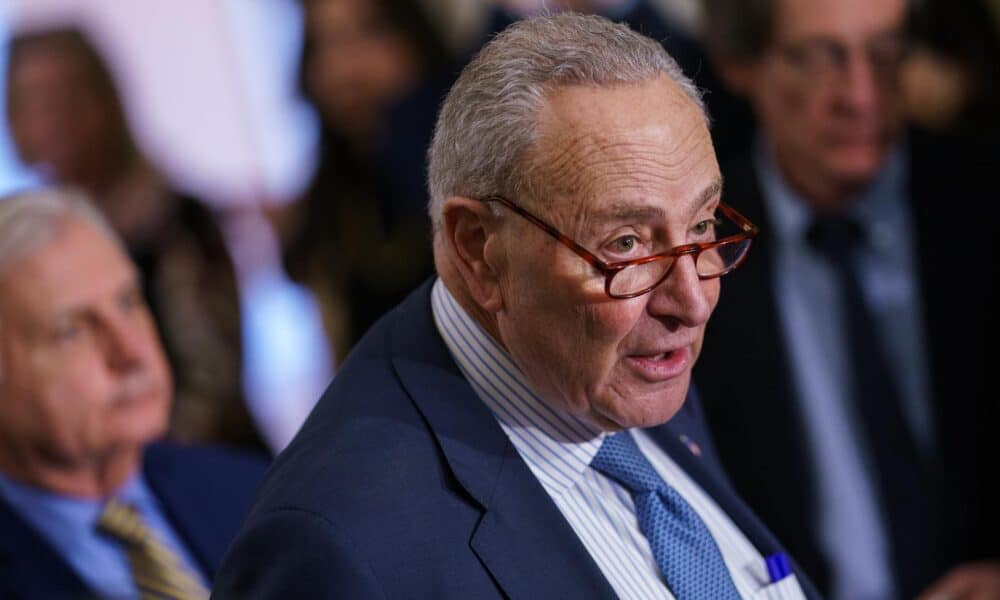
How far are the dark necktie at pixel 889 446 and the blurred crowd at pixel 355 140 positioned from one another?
0.41 ft

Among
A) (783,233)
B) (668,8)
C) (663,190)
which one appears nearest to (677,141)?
(663,190)

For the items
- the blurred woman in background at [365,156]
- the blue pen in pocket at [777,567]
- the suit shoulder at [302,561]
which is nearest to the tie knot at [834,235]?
the blurred woman in background at [365,156]

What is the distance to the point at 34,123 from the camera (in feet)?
14.3

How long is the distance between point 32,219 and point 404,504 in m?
1.18

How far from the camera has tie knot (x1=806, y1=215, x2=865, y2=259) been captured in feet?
11.1

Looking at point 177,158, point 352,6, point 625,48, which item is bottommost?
point 177,158

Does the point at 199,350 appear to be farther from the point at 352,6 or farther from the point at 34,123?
the point at 352,6

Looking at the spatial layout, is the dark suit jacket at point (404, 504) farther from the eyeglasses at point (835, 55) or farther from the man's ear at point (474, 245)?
the eyeglasses at point (835, 55)

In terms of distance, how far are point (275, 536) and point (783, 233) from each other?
206 centimetres

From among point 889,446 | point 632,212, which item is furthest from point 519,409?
point 889,446

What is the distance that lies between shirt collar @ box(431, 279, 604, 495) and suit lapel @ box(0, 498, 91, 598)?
0.93m

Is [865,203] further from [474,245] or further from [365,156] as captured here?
[474,245]

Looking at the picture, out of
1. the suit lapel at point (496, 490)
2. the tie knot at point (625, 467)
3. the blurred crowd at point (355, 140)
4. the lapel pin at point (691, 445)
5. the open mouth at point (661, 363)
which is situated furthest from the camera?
the blurred crowd at point (355, 140)

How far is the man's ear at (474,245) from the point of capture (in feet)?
6.04
